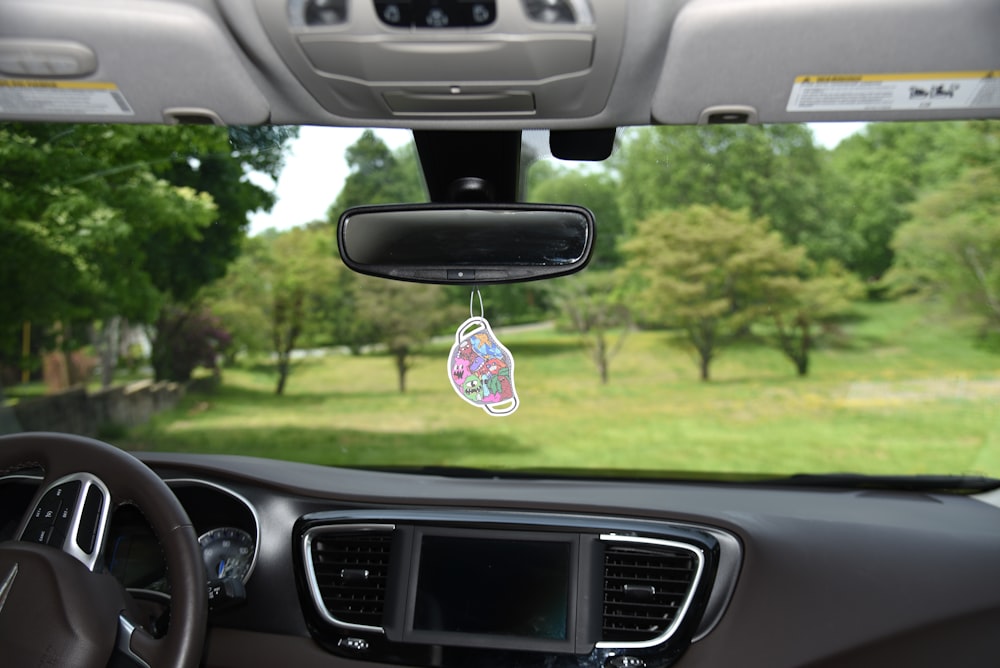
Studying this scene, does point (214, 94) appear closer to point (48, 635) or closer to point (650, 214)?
point (48, 635)

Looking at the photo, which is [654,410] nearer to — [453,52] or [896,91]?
[896,91]

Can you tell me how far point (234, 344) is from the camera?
12500 mm

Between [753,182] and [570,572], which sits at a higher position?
[753,182]

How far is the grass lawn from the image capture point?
38.9 feet

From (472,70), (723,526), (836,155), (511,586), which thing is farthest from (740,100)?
(836,155)

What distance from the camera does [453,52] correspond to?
1.62 meters

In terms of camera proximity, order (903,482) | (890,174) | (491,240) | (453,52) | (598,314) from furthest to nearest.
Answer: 1. (598,314)
2. (890,174)
3. (903,482)
4. (491,240)
5. (453,52)

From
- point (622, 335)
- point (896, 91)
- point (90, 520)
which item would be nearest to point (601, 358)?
point (622, 335)

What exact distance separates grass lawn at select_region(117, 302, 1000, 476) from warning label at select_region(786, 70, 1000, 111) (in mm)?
9614

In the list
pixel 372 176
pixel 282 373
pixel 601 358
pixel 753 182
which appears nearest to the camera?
pixel 372 176

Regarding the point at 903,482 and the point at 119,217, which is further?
the point at 119,217

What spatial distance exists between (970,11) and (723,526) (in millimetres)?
1805

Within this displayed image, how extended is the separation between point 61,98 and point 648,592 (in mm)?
2176

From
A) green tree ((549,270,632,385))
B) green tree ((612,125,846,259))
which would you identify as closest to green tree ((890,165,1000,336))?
green tree ((612,125,846,259))
